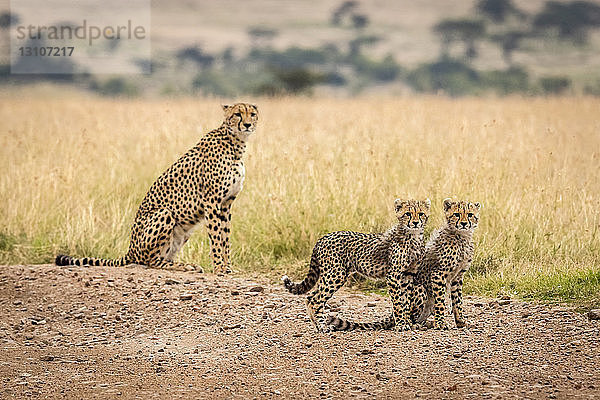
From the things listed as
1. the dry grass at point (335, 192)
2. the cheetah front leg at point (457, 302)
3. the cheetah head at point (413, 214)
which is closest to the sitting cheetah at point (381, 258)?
the cheetah head at point (413, 214)

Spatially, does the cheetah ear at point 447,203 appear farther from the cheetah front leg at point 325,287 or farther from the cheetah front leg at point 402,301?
the cheetah front leg at point 325,287

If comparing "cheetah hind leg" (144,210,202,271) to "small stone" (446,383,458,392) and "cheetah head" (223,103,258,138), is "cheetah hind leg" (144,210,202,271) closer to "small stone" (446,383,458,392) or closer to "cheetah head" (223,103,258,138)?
"cheetah head" (223,103,258,138)

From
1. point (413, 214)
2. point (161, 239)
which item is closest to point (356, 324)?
point (413, 214)

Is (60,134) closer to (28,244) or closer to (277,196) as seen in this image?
(28,244)

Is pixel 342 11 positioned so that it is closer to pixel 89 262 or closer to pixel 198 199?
pixel 198 199

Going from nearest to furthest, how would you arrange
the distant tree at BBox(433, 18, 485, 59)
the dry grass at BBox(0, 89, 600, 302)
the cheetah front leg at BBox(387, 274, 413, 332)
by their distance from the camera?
1. the cheetah front leg at BBox(387, 274, 413, 332)
2. the dry grass at BBox(0, 89, 600, 302)
3. the distant tree at BBox(433, 18, 485, 59)

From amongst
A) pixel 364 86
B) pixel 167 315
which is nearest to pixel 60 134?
pixel 167 315

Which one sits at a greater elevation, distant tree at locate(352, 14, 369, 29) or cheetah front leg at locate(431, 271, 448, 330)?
distant tree at locate(352, 14, 369, 29)

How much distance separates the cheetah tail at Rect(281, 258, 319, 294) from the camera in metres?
4.67

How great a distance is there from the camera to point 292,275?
582cm

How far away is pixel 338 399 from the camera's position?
353cm

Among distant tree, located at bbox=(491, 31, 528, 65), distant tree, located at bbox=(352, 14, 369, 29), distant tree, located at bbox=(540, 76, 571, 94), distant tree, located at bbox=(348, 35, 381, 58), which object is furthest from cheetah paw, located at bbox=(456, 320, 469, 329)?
distant tree, located at bbox=(352, 14, 369, 29)

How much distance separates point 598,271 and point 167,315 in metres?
2.42

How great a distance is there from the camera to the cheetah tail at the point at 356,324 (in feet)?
14.4
